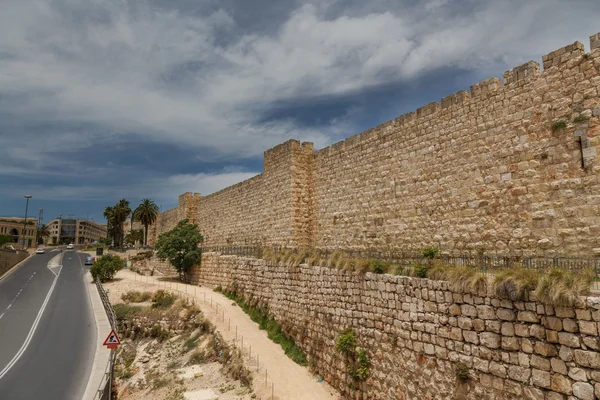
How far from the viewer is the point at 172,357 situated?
1561 cm

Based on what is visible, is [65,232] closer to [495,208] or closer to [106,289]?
[106,289]

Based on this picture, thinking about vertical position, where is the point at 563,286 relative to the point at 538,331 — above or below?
above

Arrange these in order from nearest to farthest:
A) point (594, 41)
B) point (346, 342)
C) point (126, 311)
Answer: point (594, 41) < point (346, 342) < point (126, 311)

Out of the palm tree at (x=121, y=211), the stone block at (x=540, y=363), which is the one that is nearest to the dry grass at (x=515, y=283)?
the stone block at (x=540, y=363)

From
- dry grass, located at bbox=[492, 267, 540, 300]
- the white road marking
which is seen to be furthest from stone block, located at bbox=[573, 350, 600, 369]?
the white road marking

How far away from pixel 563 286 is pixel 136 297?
21.4 m

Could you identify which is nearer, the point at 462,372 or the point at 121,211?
the point at 462,372

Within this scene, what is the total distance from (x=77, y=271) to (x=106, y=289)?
15410mm

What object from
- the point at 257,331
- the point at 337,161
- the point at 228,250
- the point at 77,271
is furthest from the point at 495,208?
the point at 77,271

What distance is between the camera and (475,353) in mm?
7215

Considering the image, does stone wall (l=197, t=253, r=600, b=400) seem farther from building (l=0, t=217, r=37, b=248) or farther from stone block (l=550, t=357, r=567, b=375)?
building (l=0, t=217, r=37, b=248)

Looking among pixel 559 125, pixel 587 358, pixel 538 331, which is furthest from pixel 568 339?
pixel 559 125

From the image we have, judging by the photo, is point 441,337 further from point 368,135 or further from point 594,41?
point 368,135

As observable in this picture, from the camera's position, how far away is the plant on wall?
984cm
